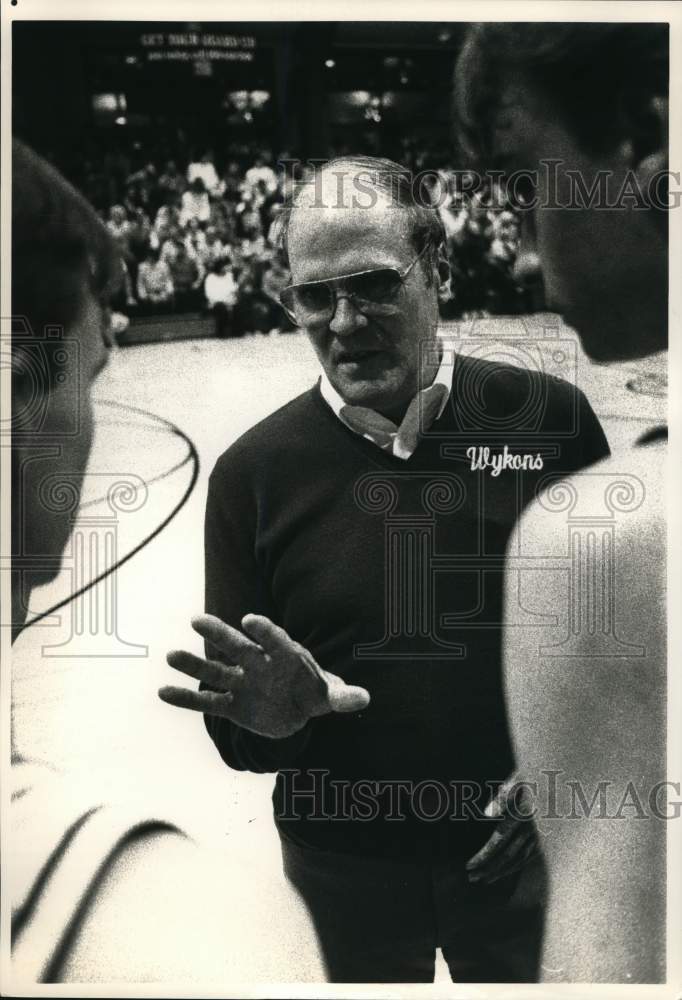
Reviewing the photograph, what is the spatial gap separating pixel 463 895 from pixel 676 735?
26.3 inches

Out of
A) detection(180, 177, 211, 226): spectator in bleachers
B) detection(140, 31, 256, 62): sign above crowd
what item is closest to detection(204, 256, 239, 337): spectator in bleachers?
detection(180, 177, 211, 226): spectator in bleachers

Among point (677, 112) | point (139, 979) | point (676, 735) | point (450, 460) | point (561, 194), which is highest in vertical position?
point (677, 112)

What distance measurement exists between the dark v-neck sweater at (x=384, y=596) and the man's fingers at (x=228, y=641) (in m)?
0.07

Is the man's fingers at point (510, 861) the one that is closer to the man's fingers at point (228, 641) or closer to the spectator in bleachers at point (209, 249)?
the man's fingers at point (228, 641)

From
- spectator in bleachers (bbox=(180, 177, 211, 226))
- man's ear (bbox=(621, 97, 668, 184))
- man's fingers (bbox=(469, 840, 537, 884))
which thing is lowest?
man's fingers (bbox=(469, 840, 537, 884))

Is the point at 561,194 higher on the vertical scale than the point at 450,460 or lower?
higher

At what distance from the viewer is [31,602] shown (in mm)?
2699

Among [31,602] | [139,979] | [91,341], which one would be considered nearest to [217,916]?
[139,979]

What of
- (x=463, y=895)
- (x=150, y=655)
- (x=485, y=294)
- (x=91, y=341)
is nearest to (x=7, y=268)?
(x=91, y=341)

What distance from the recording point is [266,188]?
265 centimetres

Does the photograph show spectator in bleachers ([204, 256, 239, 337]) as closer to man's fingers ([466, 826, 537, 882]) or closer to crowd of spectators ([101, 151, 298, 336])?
crowd of spectators ([101, 151, 298, 336])

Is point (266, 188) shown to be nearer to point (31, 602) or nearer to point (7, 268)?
point (7, 268)

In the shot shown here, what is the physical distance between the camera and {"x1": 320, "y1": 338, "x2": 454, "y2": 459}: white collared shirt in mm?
2650

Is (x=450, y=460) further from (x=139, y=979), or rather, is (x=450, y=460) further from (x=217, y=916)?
(x=139, y=979)
